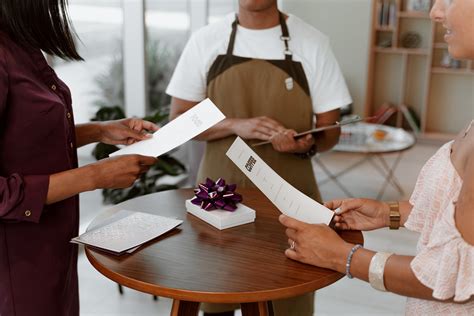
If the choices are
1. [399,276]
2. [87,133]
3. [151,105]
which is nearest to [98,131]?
[87,133]

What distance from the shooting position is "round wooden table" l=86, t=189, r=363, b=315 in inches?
62.3

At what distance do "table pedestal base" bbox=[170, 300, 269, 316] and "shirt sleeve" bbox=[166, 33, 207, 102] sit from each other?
0.99m

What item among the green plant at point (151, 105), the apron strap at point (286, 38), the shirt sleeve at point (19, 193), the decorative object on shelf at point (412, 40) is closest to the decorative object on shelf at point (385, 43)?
the decorative object on shelf at point (412, 40)

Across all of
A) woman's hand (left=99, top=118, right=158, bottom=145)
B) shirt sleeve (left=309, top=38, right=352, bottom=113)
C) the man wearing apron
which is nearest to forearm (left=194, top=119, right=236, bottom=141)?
the man wearing apron

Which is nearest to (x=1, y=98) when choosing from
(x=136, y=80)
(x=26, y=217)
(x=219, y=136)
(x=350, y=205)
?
(x=26, y=217)

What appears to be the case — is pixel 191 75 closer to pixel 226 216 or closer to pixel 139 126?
pixel 139 126

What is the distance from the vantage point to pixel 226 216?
1.98 meters

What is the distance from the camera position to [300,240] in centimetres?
169

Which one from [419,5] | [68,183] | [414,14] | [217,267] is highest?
[419,5]

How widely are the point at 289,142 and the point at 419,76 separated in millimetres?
5742

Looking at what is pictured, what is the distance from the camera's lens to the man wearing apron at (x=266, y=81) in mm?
2709

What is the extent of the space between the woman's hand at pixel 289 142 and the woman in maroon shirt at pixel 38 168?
0.83 meters

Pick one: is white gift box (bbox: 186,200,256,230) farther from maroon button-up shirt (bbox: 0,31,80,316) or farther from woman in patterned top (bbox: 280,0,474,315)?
maroon button-up shirt (bbox: 0,31,80,316)

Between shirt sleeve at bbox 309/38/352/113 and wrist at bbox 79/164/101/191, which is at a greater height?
shirt sleeve at bbox 309/38/352/113
